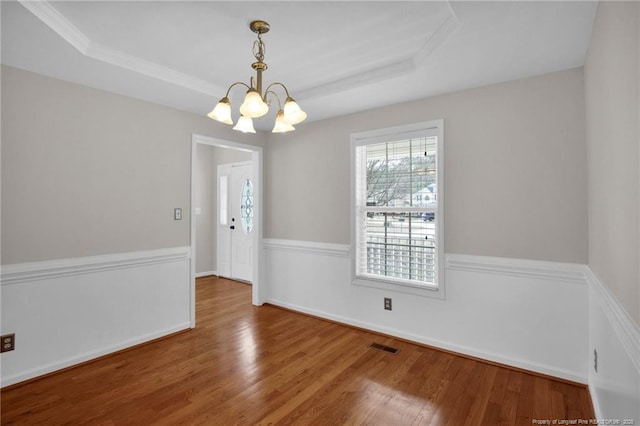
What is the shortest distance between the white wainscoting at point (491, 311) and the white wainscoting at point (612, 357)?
137 millimetres

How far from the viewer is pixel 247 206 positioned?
18.4ft

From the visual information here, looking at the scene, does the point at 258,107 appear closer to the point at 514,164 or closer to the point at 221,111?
the point at 221,111

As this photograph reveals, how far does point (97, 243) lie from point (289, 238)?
6.76ft

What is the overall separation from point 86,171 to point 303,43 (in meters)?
2.16

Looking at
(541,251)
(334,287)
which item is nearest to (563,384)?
(541,251)

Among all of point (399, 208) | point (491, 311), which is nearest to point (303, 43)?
point (399, 208)

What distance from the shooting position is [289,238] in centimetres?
414

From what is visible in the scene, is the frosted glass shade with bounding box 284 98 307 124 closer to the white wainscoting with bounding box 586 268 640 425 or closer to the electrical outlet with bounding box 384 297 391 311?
the white wainscoting with bounding box 586 268 640 425

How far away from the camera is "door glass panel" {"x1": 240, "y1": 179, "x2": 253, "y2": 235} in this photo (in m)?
5.57

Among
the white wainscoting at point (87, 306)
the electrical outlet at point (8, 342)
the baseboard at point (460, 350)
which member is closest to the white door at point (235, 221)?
the baseboard at point (460, 350)

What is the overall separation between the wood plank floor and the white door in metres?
2.48

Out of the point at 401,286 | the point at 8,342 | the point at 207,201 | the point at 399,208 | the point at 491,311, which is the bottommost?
the point at 8,342

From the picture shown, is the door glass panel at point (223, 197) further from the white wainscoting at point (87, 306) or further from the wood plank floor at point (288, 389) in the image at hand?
the wood plank floor at point (288, 389)

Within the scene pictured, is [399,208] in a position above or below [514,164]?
below
